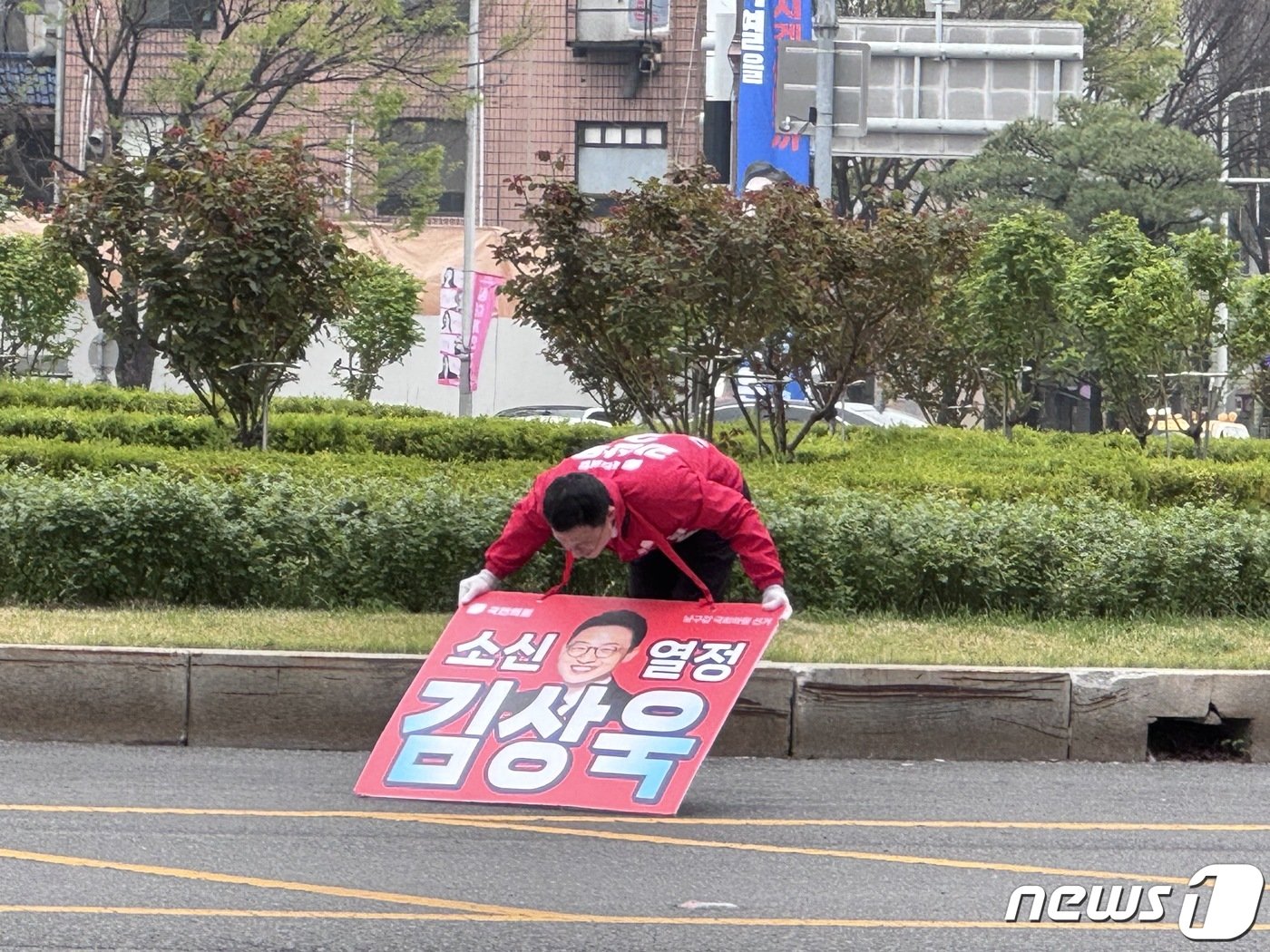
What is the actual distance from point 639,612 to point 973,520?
3.22 m

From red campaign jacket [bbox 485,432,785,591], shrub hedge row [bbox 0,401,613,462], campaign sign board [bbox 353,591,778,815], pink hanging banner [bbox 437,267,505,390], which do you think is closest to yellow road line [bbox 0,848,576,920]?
campaign sign board [bbox 353,591,778,815]

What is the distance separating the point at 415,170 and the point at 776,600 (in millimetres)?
23362

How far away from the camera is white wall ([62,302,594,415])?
3641cm

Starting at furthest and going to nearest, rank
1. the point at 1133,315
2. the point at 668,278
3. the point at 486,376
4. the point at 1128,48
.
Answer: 1. the point at 1128,48
2. the point at 486,376
3. the point at 1133,315
4. the point at 668,278

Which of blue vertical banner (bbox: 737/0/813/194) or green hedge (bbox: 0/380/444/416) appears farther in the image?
blue vertical banner (bbox: 737/0/813/194)

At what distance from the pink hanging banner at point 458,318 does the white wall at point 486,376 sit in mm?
1075

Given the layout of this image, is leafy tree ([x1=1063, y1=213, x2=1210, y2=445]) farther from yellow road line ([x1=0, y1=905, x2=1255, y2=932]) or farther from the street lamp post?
the street lamp post

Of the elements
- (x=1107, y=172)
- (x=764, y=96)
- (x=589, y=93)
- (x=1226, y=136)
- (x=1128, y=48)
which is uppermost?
(x=1128, y=48)

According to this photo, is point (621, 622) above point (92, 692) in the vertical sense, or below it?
above

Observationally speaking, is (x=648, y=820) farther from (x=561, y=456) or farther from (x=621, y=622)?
(x=561, y=456)

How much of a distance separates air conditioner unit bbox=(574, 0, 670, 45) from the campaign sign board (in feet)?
101

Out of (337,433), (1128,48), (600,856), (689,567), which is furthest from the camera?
(1128,48)

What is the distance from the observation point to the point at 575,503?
6227 mm
